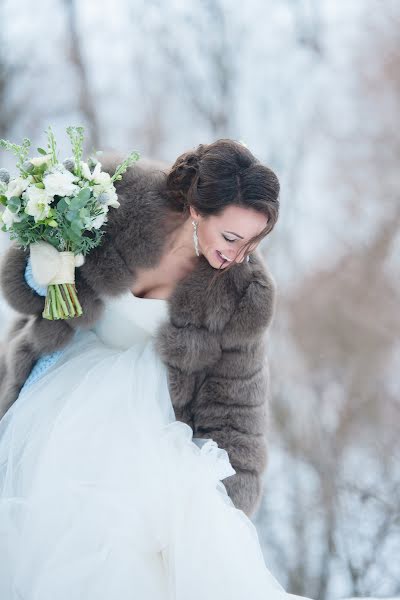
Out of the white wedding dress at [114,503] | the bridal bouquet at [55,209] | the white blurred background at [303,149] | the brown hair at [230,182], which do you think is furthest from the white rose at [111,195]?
the white blurred background at [303,149]

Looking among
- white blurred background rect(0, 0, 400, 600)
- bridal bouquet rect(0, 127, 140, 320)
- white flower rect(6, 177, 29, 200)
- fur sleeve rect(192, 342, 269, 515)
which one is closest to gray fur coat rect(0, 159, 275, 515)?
fur sleeve rect(192, 342, 269, 515)

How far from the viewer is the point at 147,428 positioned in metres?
1.78

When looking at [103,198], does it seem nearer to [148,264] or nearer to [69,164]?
[69,164]

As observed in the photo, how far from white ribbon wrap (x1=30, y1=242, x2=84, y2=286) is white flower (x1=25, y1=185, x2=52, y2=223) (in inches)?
3.8

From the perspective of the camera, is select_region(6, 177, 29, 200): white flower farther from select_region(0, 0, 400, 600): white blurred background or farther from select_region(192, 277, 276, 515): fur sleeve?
select_region(0, 0, 400, 600): white blurred background

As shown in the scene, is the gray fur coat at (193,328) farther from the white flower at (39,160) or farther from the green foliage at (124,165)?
the white flower at (39,160)

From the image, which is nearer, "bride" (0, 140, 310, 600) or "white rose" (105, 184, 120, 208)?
"bride" (0, 140, 310, 600)

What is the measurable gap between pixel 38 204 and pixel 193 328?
1.89 ft

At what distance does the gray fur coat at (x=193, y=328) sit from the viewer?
1.97 m

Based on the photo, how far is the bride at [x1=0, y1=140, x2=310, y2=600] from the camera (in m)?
1.56

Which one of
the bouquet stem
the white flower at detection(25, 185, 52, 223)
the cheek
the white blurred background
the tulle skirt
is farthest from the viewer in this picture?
the white blurred background

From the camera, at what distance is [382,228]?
450cm

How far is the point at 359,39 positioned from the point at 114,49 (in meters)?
1.62

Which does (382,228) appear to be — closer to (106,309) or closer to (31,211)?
(106,309)
